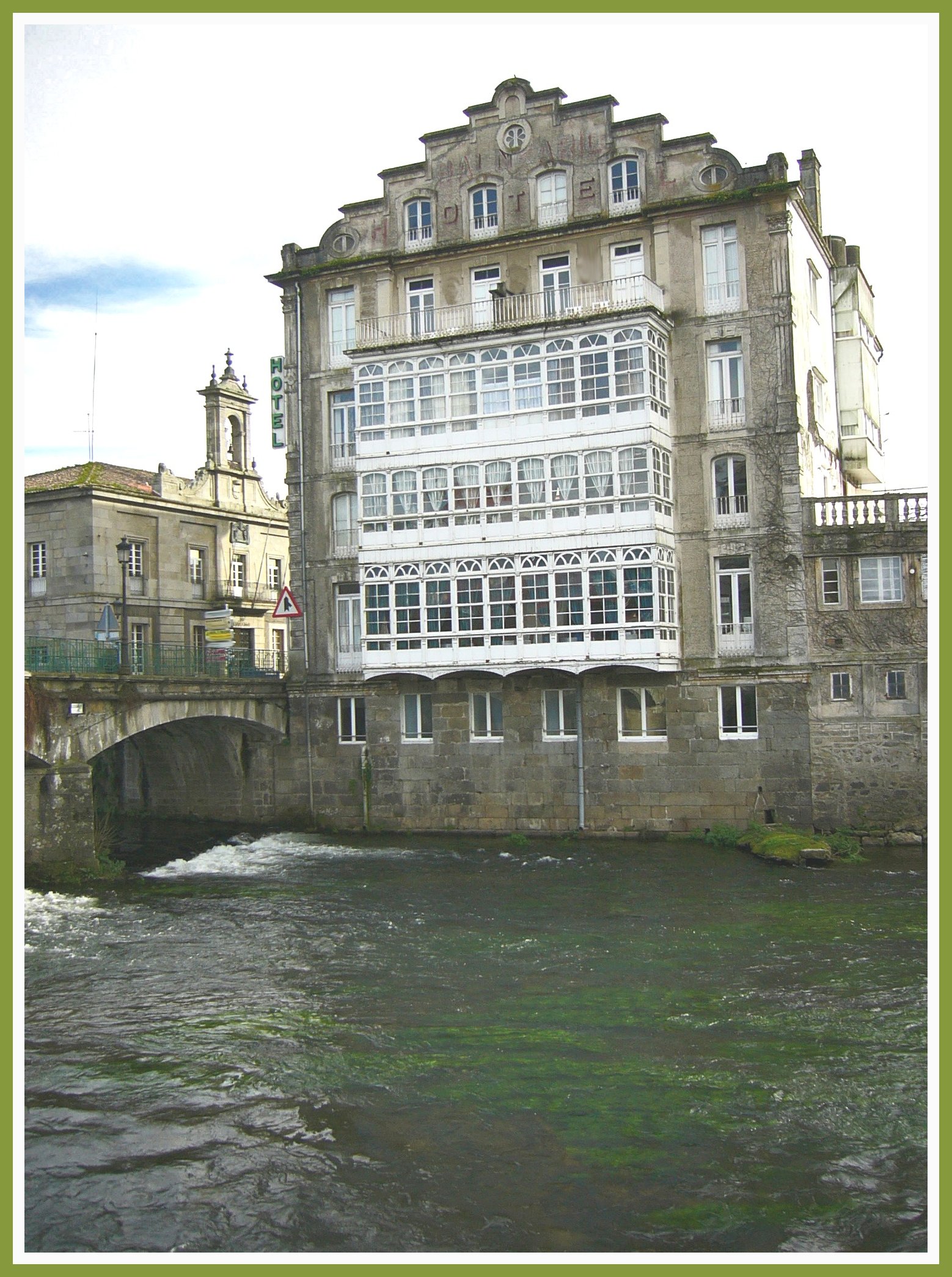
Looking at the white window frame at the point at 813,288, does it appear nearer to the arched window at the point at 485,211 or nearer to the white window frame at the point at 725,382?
the white window frame at the point at 725,382

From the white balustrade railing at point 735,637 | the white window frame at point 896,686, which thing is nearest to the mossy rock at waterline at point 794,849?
the white window frame at point 896,686

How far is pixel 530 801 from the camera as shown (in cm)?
3581

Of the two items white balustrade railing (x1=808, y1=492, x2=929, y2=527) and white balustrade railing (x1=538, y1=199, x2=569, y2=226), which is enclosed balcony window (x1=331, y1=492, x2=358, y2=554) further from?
white balustrade railing (x1=808, y1=492, x2=929, y2=527)

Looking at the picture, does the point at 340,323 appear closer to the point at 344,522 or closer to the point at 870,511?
the point at 344,522

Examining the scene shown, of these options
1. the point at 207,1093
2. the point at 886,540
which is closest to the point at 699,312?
the point at 886,540

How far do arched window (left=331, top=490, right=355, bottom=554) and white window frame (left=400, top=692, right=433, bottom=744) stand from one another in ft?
17.8

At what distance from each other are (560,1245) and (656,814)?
76.0ft

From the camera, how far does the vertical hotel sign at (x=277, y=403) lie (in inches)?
1587

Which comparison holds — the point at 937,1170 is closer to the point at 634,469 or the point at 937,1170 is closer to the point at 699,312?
the point at 634,469

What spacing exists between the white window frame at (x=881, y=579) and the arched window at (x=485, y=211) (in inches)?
623

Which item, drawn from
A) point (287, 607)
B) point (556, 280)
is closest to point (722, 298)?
point (556, 280)

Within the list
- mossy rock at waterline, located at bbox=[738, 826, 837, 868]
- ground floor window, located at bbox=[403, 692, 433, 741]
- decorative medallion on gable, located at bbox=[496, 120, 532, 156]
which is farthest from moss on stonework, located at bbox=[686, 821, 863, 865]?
decorative medallion on gable, located at bbox=[496, 120, 532, 156]

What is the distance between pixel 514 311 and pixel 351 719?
14048mm

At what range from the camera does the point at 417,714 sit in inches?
1492
